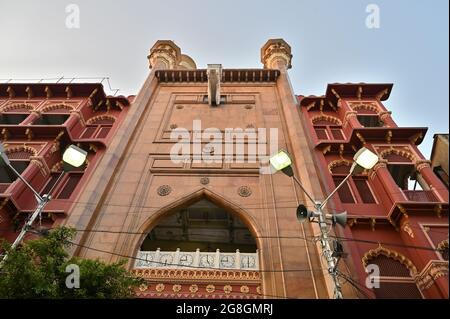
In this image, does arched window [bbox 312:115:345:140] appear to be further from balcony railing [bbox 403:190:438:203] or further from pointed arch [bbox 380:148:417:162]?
balcony railing [bbox 403:190:438:203]

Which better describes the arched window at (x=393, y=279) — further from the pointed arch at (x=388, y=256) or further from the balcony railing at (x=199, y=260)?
the balcony railing at (x=199, y=260)

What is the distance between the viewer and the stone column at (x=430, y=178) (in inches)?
472

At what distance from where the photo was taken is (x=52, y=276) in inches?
293

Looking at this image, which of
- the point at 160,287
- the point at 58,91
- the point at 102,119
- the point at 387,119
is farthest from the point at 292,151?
the point at 58,91

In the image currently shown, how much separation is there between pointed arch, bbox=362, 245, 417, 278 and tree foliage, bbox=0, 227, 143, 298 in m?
7.23

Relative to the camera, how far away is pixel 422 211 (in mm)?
11656

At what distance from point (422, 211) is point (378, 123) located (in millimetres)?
6464

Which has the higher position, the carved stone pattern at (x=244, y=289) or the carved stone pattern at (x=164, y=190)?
the carved stone pattern at (x=164, y=190)

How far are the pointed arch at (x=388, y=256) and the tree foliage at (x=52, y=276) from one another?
23.7ft

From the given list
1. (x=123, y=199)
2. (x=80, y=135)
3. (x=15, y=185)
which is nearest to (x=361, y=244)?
(x=123, y=199)

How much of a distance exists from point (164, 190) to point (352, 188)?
752 cm

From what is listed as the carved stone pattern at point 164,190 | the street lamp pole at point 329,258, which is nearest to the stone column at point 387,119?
the street lamp pole at point 329,258

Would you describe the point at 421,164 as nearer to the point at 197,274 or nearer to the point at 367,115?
the point at 367,115

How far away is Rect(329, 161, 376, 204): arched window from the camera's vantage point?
1354cm
